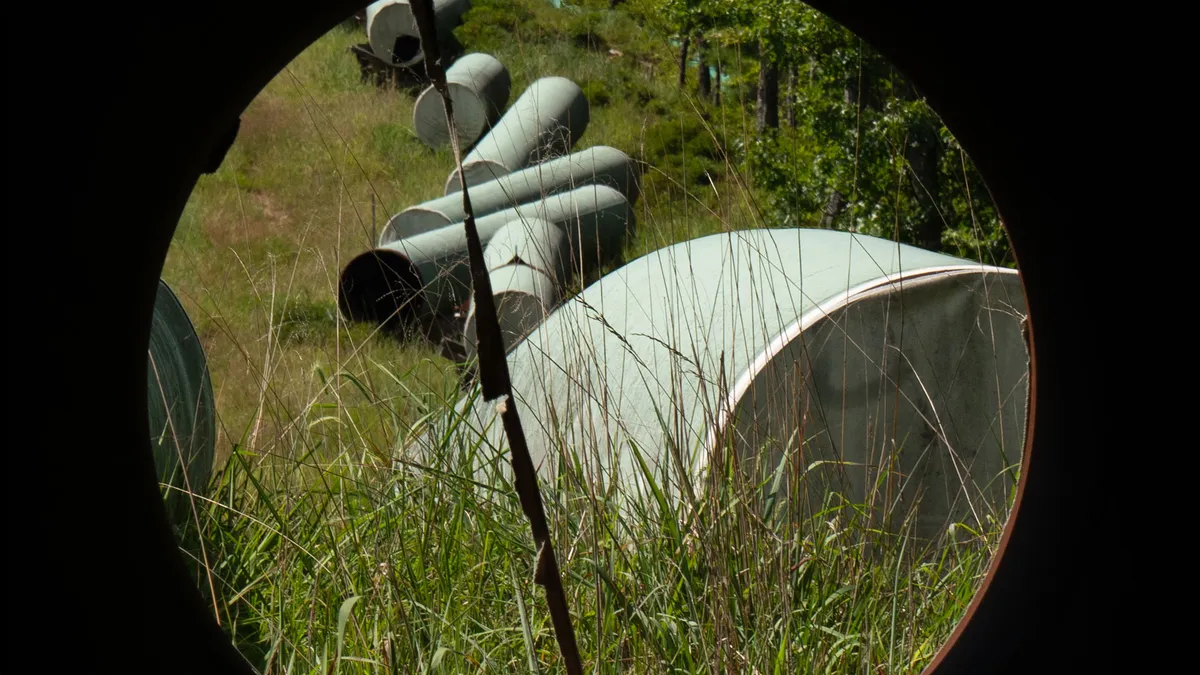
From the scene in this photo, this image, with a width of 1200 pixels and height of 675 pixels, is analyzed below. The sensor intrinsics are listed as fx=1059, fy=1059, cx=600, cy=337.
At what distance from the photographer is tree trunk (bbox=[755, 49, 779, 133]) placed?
11.3 metres

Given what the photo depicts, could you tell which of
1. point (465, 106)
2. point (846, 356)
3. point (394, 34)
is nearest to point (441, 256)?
point (465, 106)

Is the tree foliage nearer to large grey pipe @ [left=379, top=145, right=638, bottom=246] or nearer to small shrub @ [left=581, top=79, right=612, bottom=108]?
large grey pipe @ [left=379, top=145, right=638, bottom=246]

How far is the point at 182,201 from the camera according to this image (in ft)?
4.20

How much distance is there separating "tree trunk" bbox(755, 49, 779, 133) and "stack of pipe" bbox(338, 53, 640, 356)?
69.7 inches

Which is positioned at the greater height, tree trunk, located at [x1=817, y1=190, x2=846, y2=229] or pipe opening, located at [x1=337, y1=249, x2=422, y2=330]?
tree trunk, located at [x1=817, y1=190, x2=846, y2=229]

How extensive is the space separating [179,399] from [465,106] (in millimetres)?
8583

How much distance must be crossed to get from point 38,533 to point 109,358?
0.67 feet

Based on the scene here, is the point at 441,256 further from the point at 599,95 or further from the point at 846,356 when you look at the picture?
the point at 599,95

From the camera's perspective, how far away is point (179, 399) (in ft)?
12.2

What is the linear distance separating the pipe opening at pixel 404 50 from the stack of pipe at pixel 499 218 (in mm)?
1540

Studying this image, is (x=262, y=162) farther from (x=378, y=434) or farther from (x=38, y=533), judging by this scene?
(x=38, y=533)

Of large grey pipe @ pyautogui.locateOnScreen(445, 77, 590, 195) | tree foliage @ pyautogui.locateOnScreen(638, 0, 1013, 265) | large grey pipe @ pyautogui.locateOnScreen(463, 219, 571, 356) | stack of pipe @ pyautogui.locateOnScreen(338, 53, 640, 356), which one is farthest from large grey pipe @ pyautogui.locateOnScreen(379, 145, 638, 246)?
tree foliage @ pyautogui.locateOnScreen(638, 0, 1013, 265)

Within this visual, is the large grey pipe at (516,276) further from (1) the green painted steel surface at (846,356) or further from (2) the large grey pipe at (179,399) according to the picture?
(1) the green painted steel surface at (846,356)

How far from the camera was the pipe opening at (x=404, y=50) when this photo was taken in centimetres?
1354
